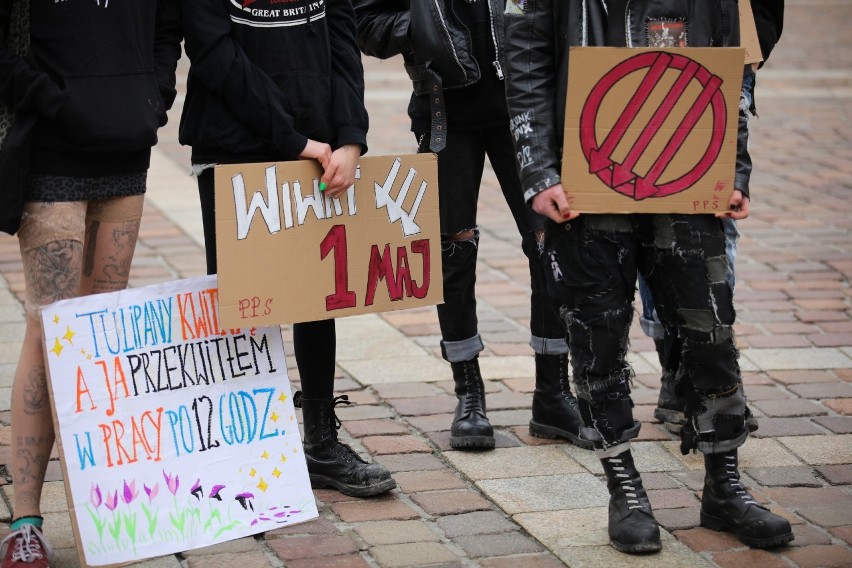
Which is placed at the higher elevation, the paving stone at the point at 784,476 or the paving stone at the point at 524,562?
the paving stone at the point at 524,562

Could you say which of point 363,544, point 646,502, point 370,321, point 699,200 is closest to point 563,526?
point 646,502

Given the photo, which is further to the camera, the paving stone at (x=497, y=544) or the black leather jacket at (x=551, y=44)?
the paving stone at (x=497, y=544)

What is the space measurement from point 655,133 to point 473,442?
1.36 metres

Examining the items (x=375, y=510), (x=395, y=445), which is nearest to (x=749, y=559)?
(x=375, y=510)

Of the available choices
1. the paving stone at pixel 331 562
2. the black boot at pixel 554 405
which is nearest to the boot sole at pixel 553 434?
the black boot at pixel 554 405

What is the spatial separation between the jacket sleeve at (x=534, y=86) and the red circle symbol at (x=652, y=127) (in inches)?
4.4

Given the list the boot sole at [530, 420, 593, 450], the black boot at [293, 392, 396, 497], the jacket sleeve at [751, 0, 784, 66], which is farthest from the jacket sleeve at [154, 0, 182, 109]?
the jacket sleeve at [751, 0, 784, 66]

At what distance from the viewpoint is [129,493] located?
3.29 metres

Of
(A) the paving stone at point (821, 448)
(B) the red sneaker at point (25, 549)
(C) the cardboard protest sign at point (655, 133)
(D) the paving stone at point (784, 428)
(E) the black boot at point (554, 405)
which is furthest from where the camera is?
(D) the paving stone at point (784, 428)

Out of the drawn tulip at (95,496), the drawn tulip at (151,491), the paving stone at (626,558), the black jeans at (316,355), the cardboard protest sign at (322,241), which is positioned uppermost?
the cardboard protest sign at (322,241)

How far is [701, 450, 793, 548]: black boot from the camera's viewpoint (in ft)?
11.0

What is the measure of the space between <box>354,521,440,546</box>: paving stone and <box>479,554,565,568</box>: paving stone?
0.68 feet

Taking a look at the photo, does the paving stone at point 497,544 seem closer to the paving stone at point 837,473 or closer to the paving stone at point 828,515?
the paving stone at point 828,515

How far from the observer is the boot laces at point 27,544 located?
3.14 metres
